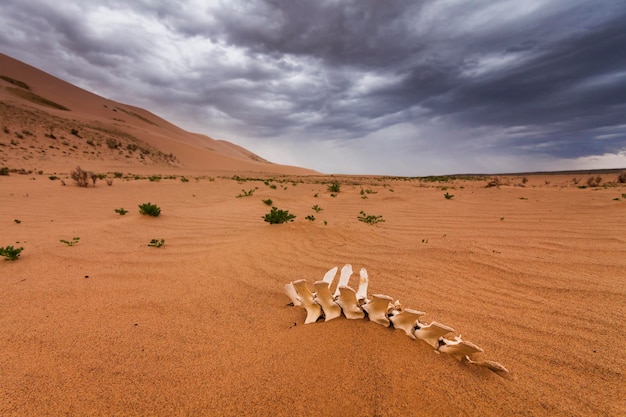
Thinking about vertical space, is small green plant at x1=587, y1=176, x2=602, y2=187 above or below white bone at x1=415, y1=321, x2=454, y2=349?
above

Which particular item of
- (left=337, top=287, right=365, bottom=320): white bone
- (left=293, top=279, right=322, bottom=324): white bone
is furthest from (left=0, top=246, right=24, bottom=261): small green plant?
(left=337, top=287, right=365, bottom=320): white bone

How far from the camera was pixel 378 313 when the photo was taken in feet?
5.66

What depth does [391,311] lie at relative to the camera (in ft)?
5.79

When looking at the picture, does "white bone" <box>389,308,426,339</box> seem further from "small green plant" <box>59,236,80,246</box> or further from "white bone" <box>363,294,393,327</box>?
"small green plant" <box>59,236,80,246</box>

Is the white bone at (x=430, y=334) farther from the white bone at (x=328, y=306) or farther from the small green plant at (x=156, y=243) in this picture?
the small green plant at (x=156, y=243)

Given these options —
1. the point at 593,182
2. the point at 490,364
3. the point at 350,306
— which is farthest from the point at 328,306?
the point at 593,182

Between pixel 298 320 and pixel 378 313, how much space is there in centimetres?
59

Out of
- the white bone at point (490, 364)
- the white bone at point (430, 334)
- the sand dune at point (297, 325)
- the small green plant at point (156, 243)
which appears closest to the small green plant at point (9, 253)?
the sand dune at point (297, 325)

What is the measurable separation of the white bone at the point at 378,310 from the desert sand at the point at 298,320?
0.06 meters

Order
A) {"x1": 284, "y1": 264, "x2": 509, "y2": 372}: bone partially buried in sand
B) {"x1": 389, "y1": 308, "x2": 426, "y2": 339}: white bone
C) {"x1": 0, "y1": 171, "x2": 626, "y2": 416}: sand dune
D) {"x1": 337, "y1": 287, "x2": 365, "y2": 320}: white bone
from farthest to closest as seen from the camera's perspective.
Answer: {"x1": 337, "y1": 287, "x2": 365, "y2": 320}: white bone < {"x1": 389, "y1": 308, "x2": 426, "y2": 339}: white bone < {"x1": 284, "y1": 264, "x2": 509, "y2": 372}: bone partially buried in sand < {"x1": 0, "y1": 171, "x2": 626, "y2": 416}: sand dune

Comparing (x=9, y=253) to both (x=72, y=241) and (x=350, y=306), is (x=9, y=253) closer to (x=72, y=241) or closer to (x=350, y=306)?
(x=72, y=241)

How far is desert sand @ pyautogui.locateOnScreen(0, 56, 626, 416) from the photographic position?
4.35 feet

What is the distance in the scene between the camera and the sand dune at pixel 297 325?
132 cm

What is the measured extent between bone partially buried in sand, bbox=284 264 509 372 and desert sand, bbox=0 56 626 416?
53mm
